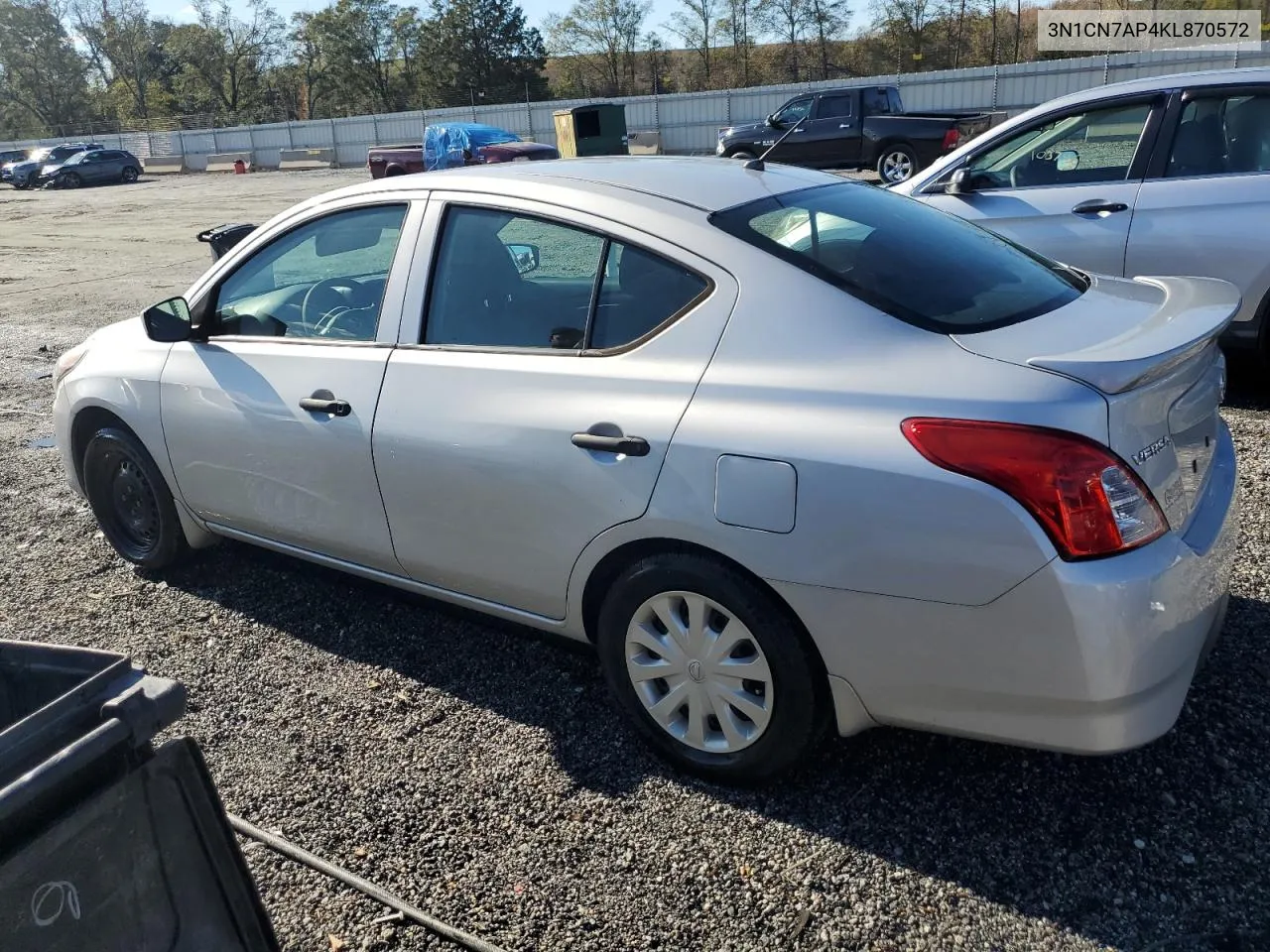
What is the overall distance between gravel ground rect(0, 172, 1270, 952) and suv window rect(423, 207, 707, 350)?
1.09 m

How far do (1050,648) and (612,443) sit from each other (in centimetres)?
119

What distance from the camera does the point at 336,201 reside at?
376 cm

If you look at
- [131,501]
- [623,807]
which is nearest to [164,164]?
[131,501]

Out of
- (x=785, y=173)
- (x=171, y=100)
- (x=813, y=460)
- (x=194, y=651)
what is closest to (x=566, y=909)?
(x=813, y=460)

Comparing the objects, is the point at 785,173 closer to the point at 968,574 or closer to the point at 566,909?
the point at 968,574

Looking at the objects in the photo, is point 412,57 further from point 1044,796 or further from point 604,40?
point 1044,796

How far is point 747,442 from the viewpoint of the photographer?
8.58ft

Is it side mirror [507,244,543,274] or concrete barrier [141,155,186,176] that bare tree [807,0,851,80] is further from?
side mirror [507,244,543,274]

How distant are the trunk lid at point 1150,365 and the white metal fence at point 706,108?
25.8 m

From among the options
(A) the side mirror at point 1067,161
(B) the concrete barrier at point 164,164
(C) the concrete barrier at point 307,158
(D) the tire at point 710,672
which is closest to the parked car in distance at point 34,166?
Result: (B) the concrete barrier at point 164,164

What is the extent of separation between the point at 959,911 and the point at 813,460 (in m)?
1.11

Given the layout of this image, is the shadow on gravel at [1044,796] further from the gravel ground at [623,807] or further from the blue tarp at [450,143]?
the blue tarp at [450,143]

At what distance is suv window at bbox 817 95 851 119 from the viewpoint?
21625 millimetres

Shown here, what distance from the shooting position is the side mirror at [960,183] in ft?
20.4
